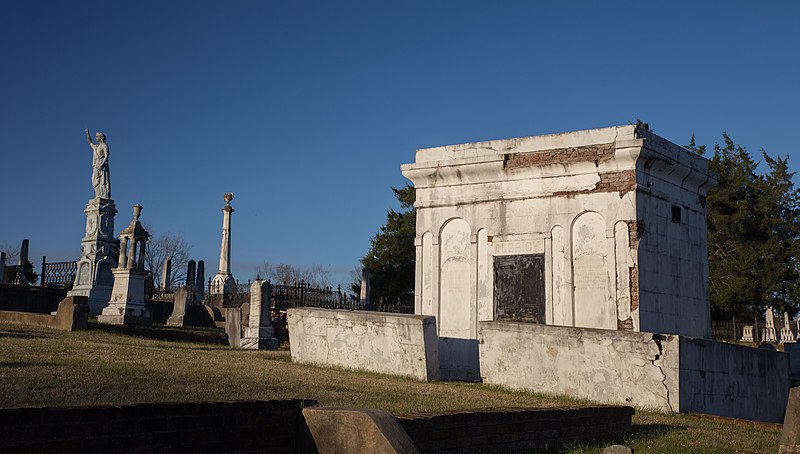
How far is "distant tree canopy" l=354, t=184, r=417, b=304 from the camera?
44.2 m

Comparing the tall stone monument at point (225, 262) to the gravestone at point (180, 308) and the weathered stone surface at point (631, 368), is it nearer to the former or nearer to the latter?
the gravestone at point (180, 308)

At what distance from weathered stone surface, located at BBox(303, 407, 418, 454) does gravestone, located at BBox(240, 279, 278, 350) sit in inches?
578

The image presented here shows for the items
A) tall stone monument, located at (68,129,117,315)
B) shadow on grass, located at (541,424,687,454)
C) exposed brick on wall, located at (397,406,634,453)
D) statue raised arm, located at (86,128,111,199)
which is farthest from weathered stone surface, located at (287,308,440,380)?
statue raised arm, located at (86,128,111,199)

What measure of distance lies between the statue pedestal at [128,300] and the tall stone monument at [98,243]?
9.72ft

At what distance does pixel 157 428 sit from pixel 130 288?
23.2 m

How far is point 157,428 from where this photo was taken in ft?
16.3

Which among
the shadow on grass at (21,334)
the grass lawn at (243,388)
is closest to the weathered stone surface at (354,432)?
the grass lawn at (243,388)

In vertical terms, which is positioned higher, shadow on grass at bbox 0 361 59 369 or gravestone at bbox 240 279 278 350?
gravestone at bbox 240 279 278 350

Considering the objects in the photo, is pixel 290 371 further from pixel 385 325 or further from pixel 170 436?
pixel 170 436

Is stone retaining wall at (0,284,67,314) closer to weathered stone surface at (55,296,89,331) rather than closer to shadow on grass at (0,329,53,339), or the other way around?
weathered stone surface at (55,296,89,331)

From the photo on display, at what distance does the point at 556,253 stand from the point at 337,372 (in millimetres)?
6206

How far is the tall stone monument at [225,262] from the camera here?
38.7m

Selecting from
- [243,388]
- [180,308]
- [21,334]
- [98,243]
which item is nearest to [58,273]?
[98,243]

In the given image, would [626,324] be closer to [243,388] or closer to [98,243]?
[243,388]
